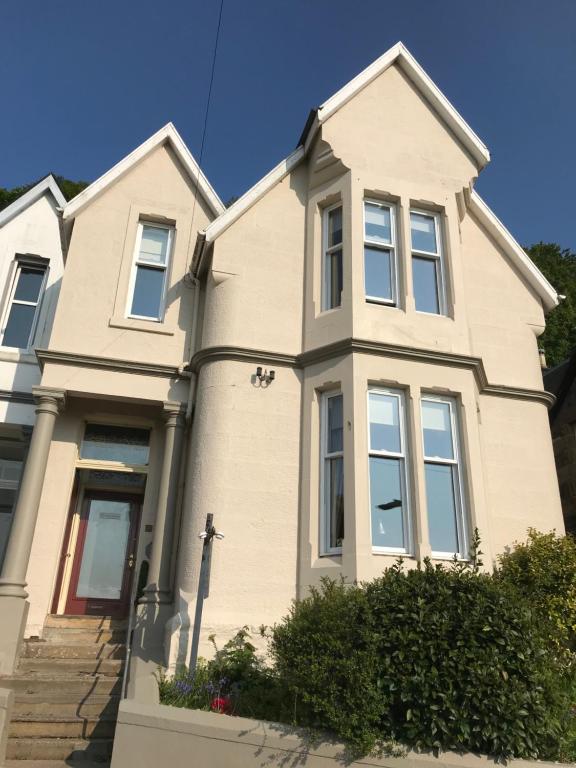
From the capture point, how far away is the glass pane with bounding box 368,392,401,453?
8945mm

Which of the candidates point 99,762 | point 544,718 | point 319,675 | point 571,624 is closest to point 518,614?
point 544,718

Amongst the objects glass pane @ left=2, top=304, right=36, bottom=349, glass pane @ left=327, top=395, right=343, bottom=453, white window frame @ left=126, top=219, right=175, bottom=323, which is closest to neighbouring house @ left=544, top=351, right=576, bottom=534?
glass pane @ left=327, top=395, right=343, bottom=453

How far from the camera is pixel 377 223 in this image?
10.7 metres

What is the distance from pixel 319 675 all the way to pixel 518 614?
202 centimetres

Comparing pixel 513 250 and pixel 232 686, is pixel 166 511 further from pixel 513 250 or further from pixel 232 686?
pixel 513 250

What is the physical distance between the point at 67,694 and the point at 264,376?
16.4 ft

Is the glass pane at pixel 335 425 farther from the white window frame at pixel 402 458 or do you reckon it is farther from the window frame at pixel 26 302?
the window frame at pixel 26 302

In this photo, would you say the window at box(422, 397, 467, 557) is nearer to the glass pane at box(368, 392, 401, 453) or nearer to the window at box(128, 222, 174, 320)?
the glass pane at box(368, 392, 401, 453)

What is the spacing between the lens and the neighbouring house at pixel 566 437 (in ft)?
41.1

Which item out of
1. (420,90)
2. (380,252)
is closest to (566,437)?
(380,252)

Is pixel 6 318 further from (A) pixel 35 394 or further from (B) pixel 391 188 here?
(B) pixel 391 188

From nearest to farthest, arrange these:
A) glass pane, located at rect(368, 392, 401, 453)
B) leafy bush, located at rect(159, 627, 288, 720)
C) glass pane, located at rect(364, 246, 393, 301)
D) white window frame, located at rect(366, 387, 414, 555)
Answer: leafy bush, located at rect(159, 627, 288, 720), white window frame, located at rect(366, 387, 414, 555), glass pane, located at rect(368, 392, 401, 453), glass pane, located at rect(364, 246, 393, 301)

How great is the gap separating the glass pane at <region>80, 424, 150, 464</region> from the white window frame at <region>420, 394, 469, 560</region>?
16.6 ft

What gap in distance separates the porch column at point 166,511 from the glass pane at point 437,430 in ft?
12.8
